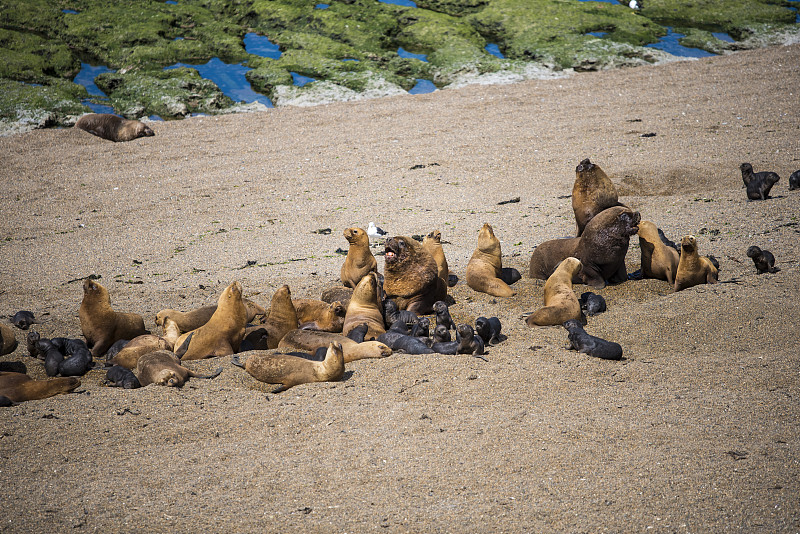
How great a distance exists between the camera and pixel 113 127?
1507 centimetres

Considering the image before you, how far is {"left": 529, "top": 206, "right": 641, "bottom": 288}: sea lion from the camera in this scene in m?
7.18

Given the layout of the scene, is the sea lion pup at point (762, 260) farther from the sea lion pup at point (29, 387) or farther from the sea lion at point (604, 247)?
the sea lion pup at point (29, 387)

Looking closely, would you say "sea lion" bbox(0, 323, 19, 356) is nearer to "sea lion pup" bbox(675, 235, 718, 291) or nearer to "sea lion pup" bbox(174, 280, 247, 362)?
"sea lion pup" bbox(174, 280, 247, 362)

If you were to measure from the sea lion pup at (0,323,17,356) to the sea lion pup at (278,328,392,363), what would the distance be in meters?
2.71

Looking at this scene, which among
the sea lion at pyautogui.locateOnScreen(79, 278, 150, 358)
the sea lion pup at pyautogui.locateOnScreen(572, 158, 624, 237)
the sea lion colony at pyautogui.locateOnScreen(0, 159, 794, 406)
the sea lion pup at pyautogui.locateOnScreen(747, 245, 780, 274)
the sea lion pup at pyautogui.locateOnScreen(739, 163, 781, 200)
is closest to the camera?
the sea lion colony at pyautogui.locateOnScreen(0, 159, 794, 406)

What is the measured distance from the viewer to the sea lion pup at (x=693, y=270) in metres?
6.69

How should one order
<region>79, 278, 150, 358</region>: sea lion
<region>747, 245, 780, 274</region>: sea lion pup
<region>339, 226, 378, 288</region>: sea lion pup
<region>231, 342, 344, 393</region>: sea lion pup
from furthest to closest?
<region>339, 226, 378, 288</region>: sea lion pup < <region>747, 245, 780, 274</region>: sea lion pup < <region>79, 278, 150, 358</region>: sea lion < <region>231, 342, 344, 393</region>: sea lion pup

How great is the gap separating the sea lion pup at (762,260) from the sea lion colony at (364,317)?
1 centimetres

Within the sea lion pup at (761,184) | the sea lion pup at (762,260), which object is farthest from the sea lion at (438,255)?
the sea lion pup at (761,184)

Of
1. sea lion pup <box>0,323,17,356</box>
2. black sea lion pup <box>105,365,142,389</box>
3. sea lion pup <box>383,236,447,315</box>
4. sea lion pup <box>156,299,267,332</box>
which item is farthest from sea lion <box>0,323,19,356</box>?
sea lion pup <box>383,236,447,315</box>

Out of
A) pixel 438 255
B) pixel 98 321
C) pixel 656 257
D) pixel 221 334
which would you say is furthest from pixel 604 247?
pixel 98 321

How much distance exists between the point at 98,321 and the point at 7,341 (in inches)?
35.7

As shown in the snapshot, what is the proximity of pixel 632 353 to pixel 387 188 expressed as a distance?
6905 millimetres

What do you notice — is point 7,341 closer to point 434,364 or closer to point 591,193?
point 434,364
